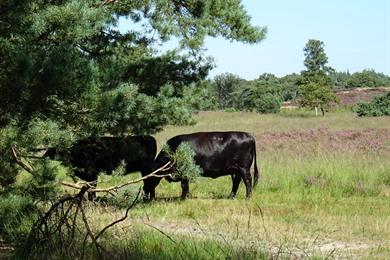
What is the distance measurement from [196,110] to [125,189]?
69.1 inches

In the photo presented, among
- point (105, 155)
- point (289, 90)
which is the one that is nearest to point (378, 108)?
point (105, 155)

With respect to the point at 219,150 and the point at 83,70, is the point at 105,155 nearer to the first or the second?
the point at 219,150

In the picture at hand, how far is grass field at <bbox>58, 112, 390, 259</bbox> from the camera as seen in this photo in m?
5.81

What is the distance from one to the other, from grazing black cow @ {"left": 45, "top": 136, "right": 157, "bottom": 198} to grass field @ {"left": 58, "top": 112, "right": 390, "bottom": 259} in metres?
0.76

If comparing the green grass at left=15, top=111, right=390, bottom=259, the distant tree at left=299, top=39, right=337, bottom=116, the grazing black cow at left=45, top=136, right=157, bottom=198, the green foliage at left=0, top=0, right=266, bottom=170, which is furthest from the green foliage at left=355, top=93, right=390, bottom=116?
the green foliage at left=0, top=0, right=266, bottom=170

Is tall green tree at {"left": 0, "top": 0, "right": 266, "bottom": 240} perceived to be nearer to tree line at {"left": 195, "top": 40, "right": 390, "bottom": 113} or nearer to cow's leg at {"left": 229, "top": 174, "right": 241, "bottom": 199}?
tree line at {"left": 195, "top": 40, "right": 390, "bottom": 113}

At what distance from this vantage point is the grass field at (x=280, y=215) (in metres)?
5.81

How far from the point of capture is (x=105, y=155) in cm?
1026

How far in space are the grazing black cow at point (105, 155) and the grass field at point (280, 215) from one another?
0.76 metres

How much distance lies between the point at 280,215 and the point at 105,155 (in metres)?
3.29

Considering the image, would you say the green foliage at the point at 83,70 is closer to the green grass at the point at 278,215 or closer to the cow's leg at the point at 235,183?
the green grass at the point at 278,215

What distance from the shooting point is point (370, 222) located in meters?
8.12

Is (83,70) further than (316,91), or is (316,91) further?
(316,91)

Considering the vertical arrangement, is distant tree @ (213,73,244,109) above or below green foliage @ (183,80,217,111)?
above
